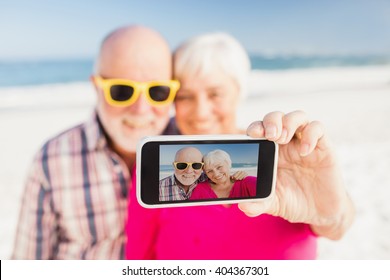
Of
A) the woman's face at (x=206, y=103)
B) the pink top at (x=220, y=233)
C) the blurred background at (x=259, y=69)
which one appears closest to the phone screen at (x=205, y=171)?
the pink top at (x=220, y=233)

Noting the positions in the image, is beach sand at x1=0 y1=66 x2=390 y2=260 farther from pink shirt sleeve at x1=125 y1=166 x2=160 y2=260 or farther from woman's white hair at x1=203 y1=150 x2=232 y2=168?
woman's white hair at x1=203 y1=150 x2=232 y2=168

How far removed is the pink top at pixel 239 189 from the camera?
3.52 ft

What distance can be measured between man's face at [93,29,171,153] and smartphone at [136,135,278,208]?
0.81 meters

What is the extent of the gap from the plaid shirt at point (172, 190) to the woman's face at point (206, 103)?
0.78 metres

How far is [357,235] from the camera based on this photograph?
8.78 ft

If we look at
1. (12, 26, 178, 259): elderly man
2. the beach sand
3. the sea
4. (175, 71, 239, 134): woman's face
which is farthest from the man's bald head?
the sea

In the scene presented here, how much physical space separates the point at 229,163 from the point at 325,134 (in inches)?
10.7

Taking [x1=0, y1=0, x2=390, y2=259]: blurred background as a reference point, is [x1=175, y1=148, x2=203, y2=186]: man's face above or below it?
below

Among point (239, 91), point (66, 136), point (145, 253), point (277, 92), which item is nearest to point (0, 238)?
point (66, 136)

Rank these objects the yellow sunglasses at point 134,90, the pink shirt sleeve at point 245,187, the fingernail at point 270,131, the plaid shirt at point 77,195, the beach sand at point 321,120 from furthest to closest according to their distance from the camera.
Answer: the beach sand at point 321,120, the plaid shirt at point 77,195, the yellow sunglasses at point 134,90, the pink shirt sleeve at point 245,187, the fingernail at point 270,131

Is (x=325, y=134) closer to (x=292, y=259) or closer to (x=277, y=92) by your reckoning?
(x=292, y=259)

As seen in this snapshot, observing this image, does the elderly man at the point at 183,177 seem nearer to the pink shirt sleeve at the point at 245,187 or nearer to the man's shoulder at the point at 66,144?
the pink shirt sleeve at the point at 245,187

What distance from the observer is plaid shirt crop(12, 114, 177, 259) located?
6.19 feet

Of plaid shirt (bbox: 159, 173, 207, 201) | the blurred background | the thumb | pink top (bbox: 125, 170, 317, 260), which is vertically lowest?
pink top (bbox: 125, 170, 317, 260)
